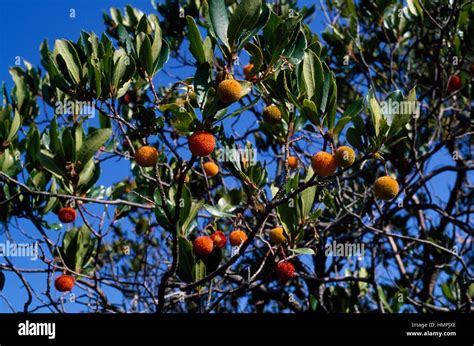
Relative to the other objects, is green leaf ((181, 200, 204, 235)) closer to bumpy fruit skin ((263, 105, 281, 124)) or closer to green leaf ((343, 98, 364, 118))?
bumpy fruit skin ((263, 105, 281, 124))

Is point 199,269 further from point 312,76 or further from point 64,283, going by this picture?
point 312,76

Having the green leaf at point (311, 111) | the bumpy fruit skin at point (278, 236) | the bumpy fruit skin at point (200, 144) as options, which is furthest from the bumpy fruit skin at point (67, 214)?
the green leaf at point (311, 111)

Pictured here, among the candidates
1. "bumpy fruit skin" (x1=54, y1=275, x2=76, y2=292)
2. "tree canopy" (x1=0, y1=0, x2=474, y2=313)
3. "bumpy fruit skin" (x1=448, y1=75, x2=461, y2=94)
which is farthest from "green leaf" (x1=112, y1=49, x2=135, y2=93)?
"bumpy fruit skin" (x1=448, y1=75, x2=461, y2=94)

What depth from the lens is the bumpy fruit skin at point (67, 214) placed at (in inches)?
117

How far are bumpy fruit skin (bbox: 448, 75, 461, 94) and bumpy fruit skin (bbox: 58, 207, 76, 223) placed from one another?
110 inches

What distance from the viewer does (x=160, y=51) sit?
2.33m

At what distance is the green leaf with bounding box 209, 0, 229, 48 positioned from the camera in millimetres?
1965

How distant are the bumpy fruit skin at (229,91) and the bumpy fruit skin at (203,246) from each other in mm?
754

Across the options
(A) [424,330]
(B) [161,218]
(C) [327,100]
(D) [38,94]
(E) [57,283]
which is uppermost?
(D) [38,94]

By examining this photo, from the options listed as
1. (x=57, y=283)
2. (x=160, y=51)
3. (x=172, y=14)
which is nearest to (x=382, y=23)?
(x=172, y=14)

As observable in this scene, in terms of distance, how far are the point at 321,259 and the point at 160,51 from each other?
2.50m

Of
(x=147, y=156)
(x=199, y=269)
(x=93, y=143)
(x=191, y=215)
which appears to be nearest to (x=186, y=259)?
(x=199, y=269)

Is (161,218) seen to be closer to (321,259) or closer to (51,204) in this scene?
(51,204)

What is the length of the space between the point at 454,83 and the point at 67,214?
2.88 m
